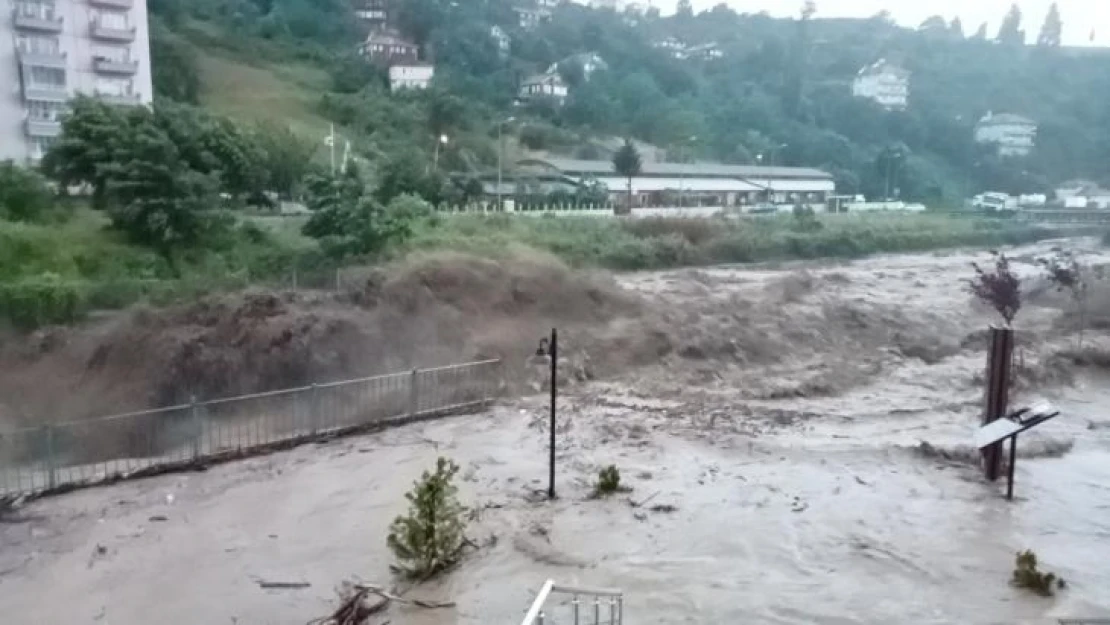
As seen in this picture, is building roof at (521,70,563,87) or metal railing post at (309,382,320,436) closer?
metal railing post at (309,382,320,436)

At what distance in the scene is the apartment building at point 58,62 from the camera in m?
26.3

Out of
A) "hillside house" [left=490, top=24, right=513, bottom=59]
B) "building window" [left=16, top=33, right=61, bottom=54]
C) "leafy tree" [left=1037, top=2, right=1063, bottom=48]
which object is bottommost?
"building window" [left=16, top=33, right=61, bottom=54]

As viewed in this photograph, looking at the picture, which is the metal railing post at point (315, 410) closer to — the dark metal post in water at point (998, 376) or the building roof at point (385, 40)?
the dark metal post in water at point (998, 376)

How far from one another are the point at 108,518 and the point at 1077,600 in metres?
11.9

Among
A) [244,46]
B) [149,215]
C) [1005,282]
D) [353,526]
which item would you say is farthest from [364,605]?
[244,46]

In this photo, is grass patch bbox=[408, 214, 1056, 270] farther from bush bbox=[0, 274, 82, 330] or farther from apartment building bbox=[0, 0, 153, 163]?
apartment building bbox=[0, 0, 153, 163]

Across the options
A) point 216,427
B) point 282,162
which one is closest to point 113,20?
point 282,162

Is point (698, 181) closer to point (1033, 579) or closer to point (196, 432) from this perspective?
point (196, 432)

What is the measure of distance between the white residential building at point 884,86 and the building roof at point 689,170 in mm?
31754

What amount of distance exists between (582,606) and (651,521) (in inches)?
108

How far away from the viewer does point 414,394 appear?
1650 cm

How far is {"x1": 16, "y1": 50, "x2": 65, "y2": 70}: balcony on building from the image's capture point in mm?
26844

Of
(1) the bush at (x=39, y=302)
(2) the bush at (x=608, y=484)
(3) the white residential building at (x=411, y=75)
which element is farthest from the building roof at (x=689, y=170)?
(2) the bush at (x=608, y=484)

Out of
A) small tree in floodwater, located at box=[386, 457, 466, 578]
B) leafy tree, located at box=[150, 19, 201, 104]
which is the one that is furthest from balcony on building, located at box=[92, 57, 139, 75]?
small tree in floodwater, located at box=[386, 457, 466, 578]
